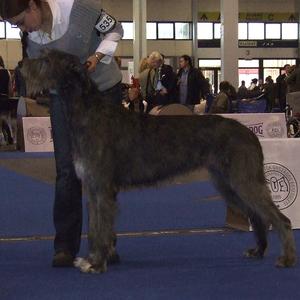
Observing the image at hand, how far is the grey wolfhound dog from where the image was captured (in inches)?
139

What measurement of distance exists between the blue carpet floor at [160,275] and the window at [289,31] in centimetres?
2593

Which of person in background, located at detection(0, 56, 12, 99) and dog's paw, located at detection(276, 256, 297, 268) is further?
person in background, located at detection(0, 56, 12, 99)

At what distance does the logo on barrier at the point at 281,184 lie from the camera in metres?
4.72

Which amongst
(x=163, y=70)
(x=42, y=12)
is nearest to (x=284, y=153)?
(x=42, y=12)

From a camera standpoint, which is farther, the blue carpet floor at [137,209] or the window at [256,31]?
the window at [256,31]

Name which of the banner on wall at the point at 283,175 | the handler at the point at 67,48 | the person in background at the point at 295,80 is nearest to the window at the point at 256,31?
the person in background at the point at 295,80

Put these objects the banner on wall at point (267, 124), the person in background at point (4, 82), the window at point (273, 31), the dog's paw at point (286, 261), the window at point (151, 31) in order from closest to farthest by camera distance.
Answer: the dog's paw at point (286, 261), the banner on wall at point (267, 124), the person in background at point (4, 82), the window at point (151, 31), the window at point (273, 31)

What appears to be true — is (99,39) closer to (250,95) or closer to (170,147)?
(170,147)

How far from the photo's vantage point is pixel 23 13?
348 cm

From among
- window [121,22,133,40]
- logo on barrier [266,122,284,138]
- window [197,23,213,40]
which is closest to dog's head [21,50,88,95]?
logo on barrier [266,122,284,138]

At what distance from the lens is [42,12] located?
3.56 meters

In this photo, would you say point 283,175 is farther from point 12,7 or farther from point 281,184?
point 12,7

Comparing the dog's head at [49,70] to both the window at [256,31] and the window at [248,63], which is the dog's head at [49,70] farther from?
the window at [256,31]

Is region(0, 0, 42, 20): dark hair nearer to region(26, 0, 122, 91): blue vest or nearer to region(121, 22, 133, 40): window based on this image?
region(26, 0, 122, 91): blue vest
